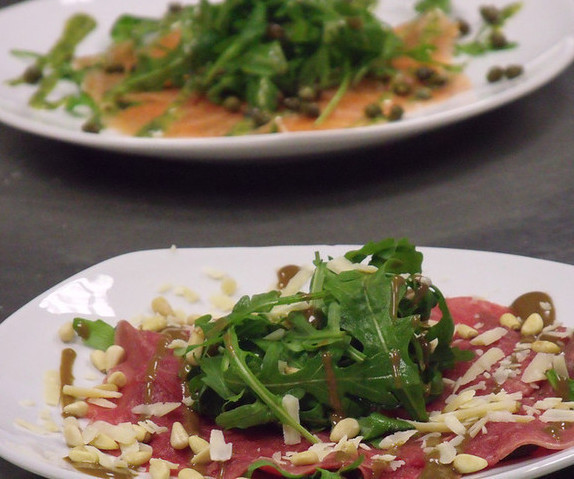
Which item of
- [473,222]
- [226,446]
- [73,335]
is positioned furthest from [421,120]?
[226,446]

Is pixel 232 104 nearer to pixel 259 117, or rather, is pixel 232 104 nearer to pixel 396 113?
pixel 259 117

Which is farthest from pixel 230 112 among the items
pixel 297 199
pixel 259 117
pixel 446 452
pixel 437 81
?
pixel 446 452

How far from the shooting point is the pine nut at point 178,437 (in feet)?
5.20

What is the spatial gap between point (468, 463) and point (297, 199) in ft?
4.62

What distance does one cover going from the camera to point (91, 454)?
1559 mm

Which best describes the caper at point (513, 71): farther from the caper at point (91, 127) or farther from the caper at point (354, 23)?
the caper at point (91, 127)

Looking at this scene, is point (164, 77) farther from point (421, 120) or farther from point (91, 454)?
point (91, 454)

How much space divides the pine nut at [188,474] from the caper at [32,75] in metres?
2.01

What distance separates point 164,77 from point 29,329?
1401 millimetres

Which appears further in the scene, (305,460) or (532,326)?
(532,326)

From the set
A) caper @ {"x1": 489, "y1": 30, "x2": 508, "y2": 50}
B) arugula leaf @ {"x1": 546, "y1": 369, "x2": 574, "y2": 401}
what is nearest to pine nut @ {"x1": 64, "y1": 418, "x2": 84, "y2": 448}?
arugula leaf @ {"x1": 546, "y1": 369, "x2": 574, "y2": 401}

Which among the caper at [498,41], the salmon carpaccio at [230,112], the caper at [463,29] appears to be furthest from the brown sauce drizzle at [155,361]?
the caper at [463,29]

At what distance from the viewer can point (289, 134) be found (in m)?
2.58

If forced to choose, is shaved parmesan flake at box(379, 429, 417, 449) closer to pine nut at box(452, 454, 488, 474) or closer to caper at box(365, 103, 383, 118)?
pine nut at box(452, 454, 488, 474)
